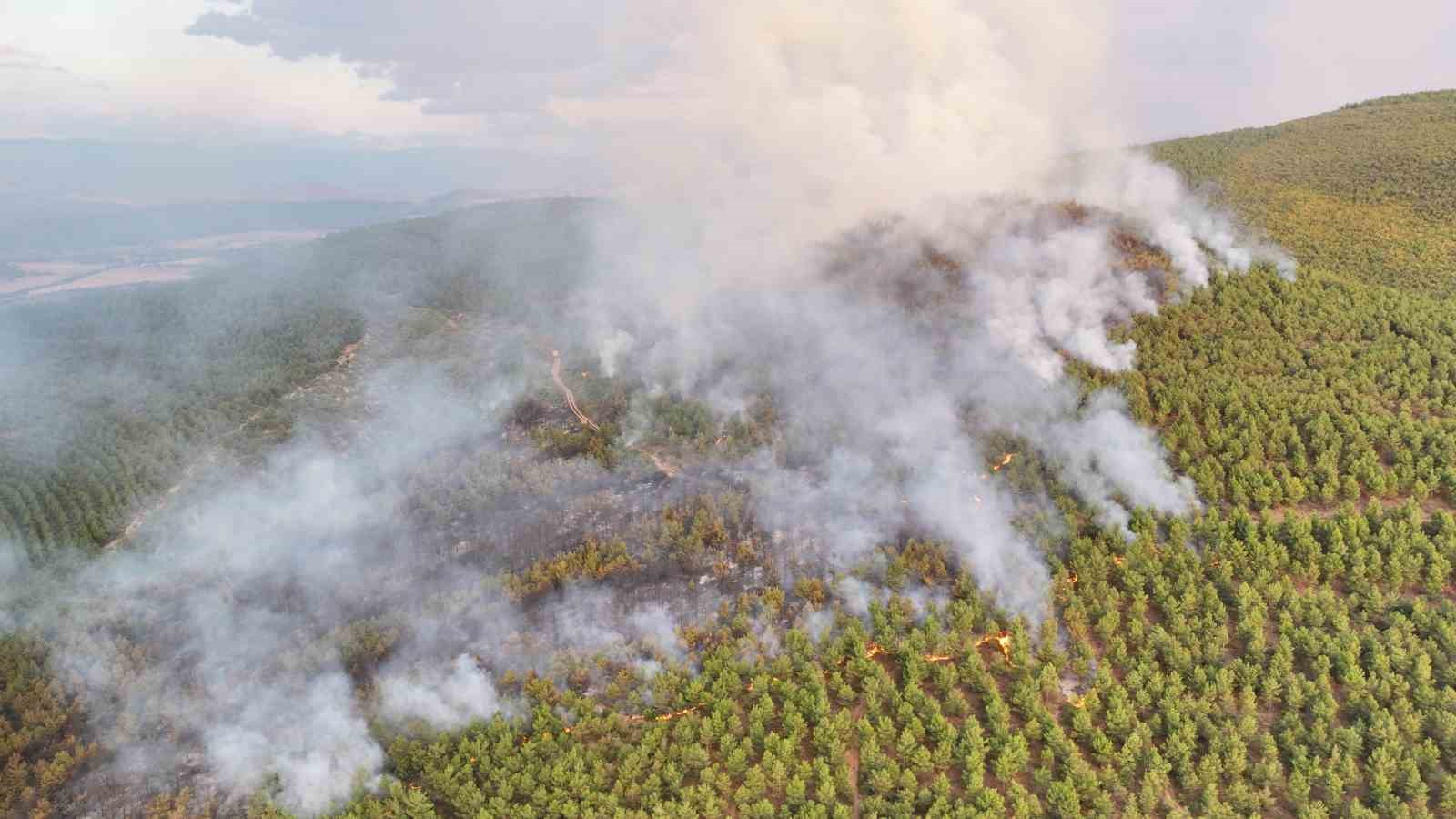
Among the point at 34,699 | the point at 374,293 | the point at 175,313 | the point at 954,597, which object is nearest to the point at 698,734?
the point at 954,597

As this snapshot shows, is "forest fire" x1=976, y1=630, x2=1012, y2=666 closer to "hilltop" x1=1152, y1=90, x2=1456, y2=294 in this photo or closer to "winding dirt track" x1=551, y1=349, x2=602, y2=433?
"winding dirt track" x1=551, y1=349, x2=602, y2=433

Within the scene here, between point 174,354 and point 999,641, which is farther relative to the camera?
point 174,354

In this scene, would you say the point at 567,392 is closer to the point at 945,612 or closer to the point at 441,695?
the point at 441,695

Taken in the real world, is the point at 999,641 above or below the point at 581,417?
below

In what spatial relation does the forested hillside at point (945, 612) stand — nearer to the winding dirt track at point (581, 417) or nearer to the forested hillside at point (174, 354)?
the winding dirt track at point (581, 417)

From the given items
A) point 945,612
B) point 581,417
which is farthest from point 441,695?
point 581,417

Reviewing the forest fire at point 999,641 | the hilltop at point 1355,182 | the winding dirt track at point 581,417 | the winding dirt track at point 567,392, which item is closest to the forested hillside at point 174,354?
the winding dirt track at point 567,392

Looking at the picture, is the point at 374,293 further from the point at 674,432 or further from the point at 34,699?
the point at 34,699

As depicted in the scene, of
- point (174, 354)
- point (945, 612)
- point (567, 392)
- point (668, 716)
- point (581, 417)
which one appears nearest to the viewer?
point (668, 716)
